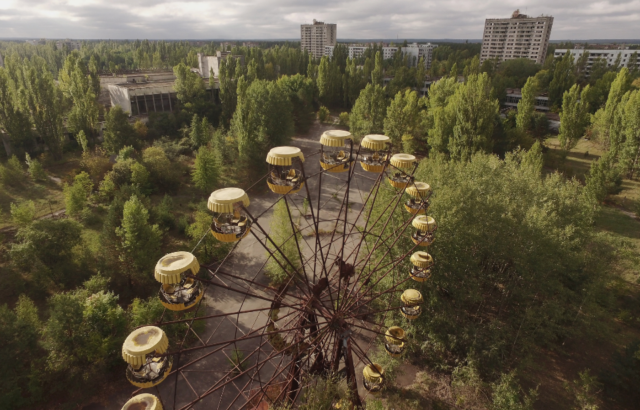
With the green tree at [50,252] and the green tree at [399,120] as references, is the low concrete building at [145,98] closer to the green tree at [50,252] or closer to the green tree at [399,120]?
the green tree at [399,120]

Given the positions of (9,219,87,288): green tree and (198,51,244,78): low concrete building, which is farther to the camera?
(198,51,244,78): low concrete building

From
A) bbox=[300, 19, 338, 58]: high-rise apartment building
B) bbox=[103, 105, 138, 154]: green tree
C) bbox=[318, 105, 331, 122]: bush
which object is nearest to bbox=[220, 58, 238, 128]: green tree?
bbox=[103, 105, 138, 154]: green tree

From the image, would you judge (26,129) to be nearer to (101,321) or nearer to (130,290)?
(130,290)

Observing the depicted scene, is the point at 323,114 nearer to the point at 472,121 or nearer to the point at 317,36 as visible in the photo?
the point at 472,121

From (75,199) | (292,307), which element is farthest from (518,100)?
(75,199)

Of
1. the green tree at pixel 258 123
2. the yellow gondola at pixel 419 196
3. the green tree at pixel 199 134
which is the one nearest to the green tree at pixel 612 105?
the green tree at pixel 258 123

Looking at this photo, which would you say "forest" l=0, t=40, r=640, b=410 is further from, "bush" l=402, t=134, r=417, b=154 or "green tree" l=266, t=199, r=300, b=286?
"green tree" l=266, t=199, r=300, b=286
